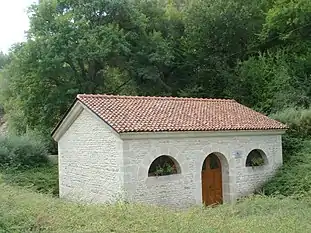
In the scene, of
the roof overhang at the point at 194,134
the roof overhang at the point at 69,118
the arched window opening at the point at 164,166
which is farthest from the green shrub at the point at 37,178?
the roof overhang at the point at 194,134

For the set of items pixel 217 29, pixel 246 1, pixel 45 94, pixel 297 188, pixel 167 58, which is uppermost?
pixel 246 1

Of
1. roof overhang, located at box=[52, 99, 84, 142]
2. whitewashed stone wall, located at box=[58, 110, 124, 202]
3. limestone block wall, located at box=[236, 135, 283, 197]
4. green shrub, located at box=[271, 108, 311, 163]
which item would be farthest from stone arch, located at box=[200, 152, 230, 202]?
roof overhang, located at box=[52, 99, 84, 142]

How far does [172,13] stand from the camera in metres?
29.7

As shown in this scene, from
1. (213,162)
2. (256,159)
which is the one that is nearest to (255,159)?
(256,159)

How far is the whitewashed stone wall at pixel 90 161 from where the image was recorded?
14.2 m

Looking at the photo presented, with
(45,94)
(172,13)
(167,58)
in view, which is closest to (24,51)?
(45,94)

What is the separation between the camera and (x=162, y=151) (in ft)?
47.8

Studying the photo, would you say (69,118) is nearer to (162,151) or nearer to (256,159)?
(162,151)

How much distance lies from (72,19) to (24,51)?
139 inches

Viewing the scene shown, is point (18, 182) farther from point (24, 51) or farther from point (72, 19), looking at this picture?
point (72, 19)

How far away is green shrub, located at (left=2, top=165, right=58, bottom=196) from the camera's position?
1783 cm

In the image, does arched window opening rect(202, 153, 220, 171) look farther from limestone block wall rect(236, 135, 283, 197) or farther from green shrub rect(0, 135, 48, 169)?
green shrub rect(0, 135, 48, 169)

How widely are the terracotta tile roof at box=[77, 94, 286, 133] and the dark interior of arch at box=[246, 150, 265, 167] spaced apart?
48.1 inches

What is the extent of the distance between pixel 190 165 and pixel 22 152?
30.4ft
